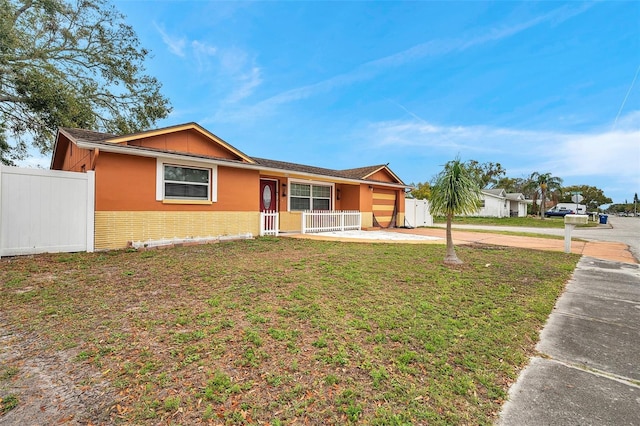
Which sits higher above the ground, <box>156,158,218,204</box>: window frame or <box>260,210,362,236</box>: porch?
<box>156,158,218,204</box>: window frame

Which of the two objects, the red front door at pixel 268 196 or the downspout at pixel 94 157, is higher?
the downspout at pixel 94 157

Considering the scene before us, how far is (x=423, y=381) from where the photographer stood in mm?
2396

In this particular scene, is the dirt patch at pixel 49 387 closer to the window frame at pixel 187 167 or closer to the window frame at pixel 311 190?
the window frame at pixel 187 167

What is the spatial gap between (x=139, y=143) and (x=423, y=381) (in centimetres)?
992

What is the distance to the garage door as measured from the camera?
17234 mm

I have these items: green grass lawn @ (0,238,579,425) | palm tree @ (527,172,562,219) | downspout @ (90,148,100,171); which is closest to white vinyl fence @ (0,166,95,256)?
downspout @ (90,148,100,171)

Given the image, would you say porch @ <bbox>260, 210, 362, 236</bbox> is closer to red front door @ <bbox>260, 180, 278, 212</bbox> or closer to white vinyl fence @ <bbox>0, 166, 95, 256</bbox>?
red front door @ <bbox>260, 180, 278, 212</bbox>

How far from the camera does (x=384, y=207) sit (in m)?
18.0

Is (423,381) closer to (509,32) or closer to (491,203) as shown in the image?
(509,32)

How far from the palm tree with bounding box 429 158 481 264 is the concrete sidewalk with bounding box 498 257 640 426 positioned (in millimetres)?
2755

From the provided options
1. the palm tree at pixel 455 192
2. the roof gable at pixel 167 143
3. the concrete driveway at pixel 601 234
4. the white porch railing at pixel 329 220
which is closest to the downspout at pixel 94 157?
the roof gable at pixel 167 143

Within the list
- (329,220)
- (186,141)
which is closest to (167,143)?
(186,141)

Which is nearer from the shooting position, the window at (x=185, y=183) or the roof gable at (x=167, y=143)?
the roof gable at (x=167, y=143)

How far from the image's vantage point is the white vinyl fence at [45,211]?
21.4 ft
